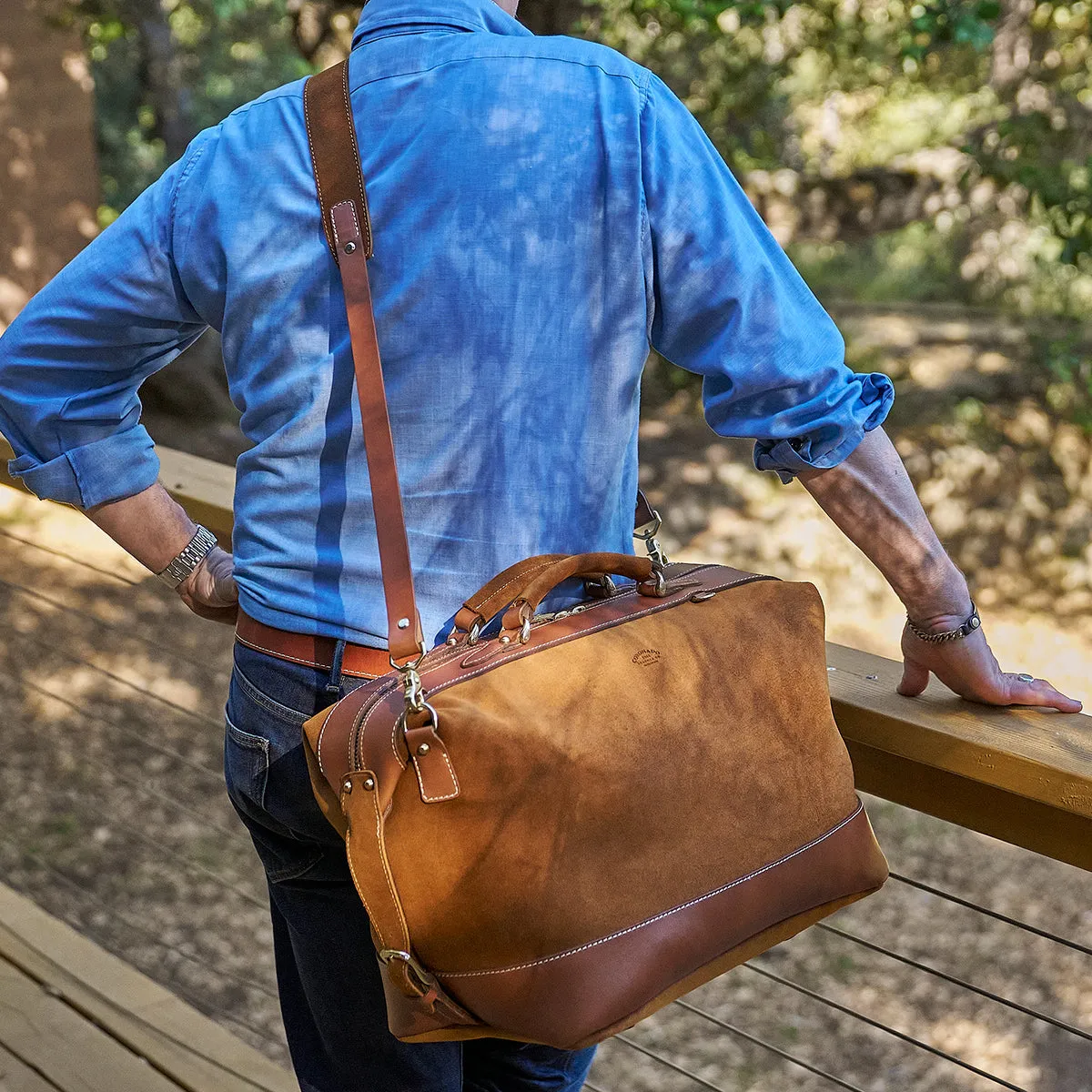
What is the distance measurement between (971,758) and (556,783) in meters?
0.43

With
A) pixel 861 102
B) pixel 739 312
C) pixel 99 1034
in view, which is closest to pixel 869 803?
pixel 99 1034

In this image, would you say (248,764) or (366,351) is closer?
(366,351)

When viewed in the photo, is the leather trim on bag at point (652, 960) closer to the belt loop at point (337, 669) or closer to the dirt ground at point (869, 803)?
the belt loop at point (337, 669)

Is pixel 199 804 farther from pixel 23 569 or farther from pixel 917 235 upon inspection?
pixel 917 235

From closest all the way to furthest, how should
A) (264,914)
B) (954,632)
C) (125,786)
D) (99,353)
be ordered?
(954,632) → (99,353) → (264,914) → (125,786)

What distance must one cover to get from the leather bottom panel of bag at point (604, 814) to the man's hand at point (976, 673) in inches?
5.1

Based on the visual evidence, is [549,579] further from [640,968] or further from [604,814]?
[640,968]

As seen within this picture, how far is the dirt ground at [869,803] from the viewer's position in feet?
12.3

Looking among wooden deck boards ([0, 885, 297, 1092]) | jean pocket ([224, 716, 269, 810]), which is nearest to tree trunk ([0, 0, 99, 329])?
wooden deck boards ([0, 885, 297, 1092])

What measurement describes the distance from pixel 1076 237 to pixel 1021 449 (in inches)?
84.2

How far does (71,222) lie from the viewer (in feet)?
20.5

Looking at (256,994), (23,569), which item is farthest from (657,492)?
(256,994)

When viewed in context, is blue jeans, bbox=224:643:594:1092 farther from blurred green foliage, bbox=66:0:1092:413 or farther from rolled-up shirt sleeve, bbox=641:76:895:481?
blurred green foliage, bbox=66:0:1092:413

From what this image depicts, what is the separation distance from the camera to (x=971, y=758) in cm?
117
